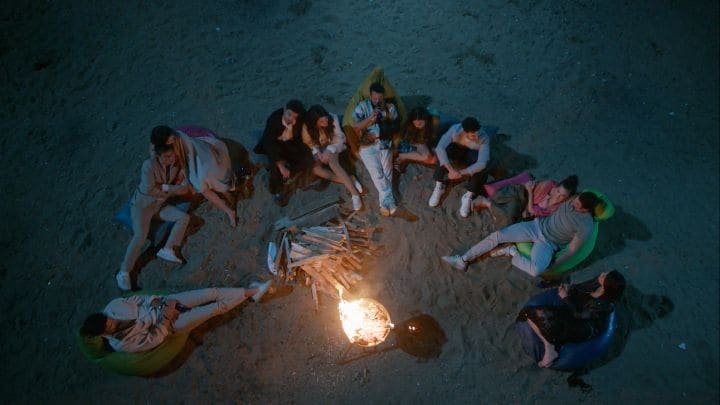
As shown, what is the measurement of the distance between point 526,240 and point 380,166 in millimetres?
2195

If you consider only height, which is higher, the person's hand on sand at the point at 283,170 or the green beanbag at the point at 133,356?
the person's hand on sand at the point at 283,170

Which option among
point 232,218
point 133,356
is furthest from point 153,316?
point 232,218

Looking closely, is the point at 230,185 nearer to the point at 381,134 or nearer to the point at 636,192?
the point at 381,134

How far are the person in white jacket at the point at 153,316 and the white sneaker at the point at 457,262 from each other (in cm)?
261

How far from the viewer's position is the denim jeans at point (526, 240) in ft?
16.1

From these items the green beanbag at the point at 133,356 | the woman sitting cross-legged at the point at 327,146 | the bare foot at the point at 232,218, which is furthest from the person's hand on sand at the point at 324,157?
the green beanbag at the point at 133,356

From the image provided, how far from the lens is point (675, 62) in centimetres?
710

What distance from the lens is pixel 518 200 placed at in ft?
17.6

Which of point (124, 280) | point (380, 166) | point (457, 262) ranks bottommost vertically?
point (124, 280)

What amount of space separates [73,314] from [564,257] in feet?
21.3

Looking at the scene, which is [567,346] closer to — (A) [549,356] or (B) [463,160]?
(A) [549,356]

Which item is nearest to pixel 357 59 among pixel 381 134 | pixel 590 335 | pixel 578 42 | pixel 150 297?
pixel 381 134

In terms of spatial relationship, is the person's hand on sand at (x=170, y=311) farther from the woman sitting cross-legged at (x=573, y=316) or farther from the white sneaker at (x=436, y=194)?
the woman sitting cross-legged at (x=573, y=316)

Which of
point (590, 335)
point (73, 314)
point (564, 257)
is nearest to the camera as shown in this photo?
point (590, 335)
